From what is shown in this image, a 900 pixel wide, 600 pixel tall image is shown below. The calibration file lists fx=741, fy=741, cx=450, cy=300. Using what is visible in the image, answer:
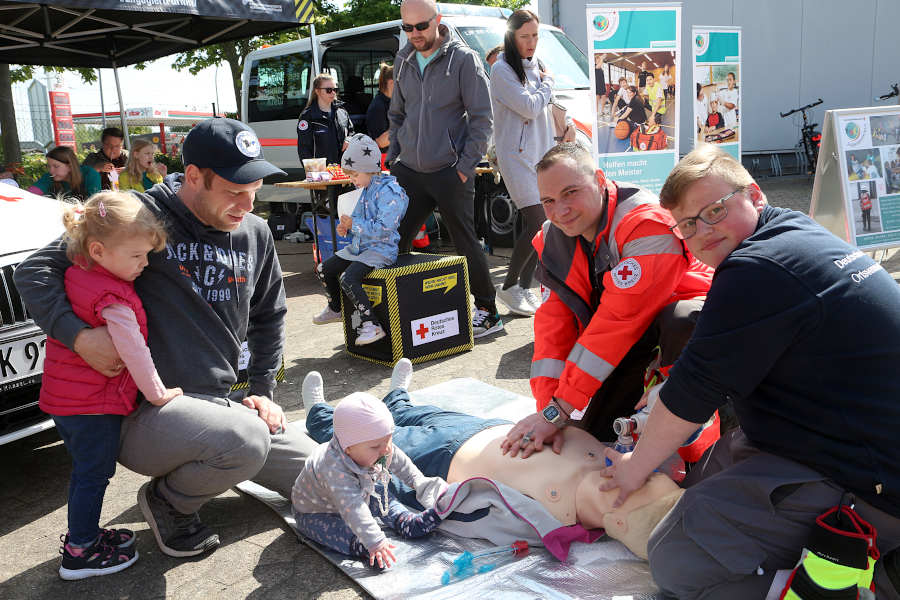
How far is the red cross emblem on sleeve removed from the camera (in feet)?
8.56

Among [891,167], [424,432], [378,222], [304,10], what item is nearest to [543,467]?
[424,432]

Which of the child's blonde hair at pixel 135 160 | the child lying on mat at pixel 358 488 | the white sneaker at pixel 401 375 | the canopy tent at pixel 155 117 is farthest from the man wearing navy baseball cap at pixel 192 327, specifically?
the canopy tent at pixel 155 117

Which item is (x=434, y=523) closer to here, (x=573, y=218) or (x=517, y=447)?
(x=517, y=447)

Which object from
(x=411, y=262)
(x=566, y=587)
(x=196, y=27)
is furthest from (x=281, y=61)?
(x=566, y=587)

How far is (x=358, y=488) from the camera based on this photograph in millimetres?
2453

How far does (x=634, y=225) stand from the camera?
2654 millimetres

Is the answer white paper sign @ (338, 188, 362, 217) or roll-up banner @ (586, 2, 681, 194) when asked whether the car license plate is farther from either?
roll-up banner @ (586, 2, 681, 194)

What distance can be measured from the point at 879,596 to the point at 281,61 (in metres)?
10.1

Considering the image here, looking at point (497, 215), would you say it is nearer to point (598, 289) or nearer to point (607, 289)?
point (598, 289)

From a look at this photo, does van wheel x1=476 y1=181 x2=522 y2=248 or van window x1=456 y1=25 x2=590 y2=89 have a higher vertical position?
van window x1=456 y1=25 x2=590 y2=89

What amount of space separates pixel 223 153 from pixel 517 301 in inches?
135

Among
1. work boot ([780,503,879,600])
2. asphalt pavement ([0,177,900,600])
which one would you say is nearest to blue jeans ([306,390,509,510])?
asphalt pavement ([0,177,900,600])

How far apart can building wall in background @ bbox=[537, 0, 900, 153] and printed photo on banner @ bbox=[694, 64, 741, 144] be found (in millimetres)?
7911

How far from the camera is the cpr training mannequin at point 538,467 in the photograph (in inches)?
89.9
